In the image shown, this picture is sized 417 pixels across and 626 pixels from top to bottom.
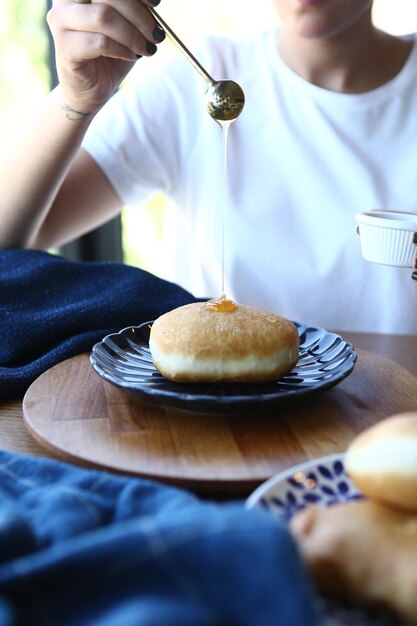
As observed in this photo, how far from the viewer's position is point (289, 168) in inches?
58.1

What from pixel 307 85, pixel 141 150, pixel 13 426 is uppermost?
pixel 307 85

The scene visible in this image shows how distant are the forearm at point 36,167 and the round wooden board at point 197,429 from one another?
0.54 meters

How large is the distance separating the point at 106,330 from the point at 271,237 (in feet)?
1.83

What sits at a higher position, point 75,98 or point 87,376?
point 75,98

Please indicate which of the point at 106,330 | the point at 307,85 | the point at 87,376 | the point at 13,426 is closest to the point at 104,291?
the point at 106,330

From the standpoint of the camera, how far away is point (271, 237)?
1.46m

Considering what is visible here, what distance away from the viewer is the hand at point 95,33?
3.27 feet

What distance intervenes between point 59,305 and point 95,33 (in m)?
0.39

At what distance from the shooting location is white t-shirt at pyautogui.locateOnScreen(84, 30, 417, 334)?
1.45 meters

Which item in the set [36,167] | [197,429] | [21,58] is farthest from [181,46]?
[21,58]

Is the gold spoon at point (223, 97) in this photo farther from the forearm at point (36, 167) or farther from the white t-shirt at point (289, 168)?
the white t-shirt at point (289, 168)

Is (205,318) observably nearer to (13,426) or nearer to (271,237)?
(13,426)

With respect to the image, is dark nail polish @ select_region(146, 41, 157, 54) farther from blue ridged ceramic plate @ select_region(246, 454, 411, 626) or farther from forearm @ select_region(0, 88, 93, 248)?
blue ridged ceramic plate @ select_region(246, 454, 411, 626)

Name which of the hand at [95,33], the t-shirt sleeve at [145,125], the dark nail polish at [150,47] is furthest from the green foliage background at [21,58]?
the dark nail polish at [150,47]
